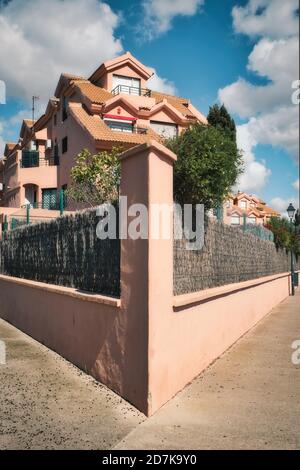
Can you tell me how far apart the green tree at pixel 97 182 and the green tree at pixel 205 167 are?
6224mm

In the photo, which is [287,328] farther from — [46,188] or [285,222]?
[46,188]

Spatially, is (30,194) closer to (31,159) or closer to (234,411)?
(31,159)

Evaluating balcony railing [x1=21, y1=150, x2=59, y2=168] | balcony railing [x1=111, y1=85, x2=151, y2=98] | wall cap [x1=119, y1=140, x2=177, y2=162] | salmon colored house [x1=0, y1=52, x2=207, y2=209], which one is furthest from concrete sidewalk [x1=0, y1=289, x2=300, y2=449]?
balcony railing [x1=21, y1=150, x2=59, y2=168]

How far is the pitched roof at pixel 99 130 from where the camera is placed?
2570cm

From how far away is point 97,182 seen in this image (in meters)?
17.3

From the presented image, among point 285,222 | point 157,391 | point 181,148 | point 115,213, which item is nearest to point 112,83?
point 285,222

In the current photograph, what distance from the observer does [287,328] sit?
12508 millimetres

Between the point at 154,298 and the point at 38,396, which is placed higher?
the point at 154,298

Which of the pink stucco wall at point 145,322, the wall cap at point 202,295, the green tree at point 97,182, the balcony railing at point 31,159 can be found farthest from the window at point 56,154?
the pink stucco wall at point 145,322

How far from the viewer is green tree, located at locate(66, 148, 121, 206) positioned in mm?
15703

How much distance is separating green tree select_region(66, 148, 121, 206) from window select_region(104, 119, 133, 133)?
10.5 m

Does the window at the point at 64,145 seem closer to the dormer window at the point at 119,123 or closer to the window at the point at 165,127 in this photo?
the dormer window at the point at 119,123

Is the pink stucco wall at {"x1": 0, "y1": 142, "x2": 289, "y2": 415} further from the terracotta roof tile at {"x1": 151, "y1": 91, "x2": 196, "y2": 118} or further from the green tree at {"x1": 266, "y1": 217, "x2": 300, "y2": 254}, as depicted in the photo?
the terracotta roof tile at {"x1": 151, "y1": 91, "x2": 196, "y2": 118}

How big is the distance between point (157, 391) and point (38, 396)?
1.82 meters
